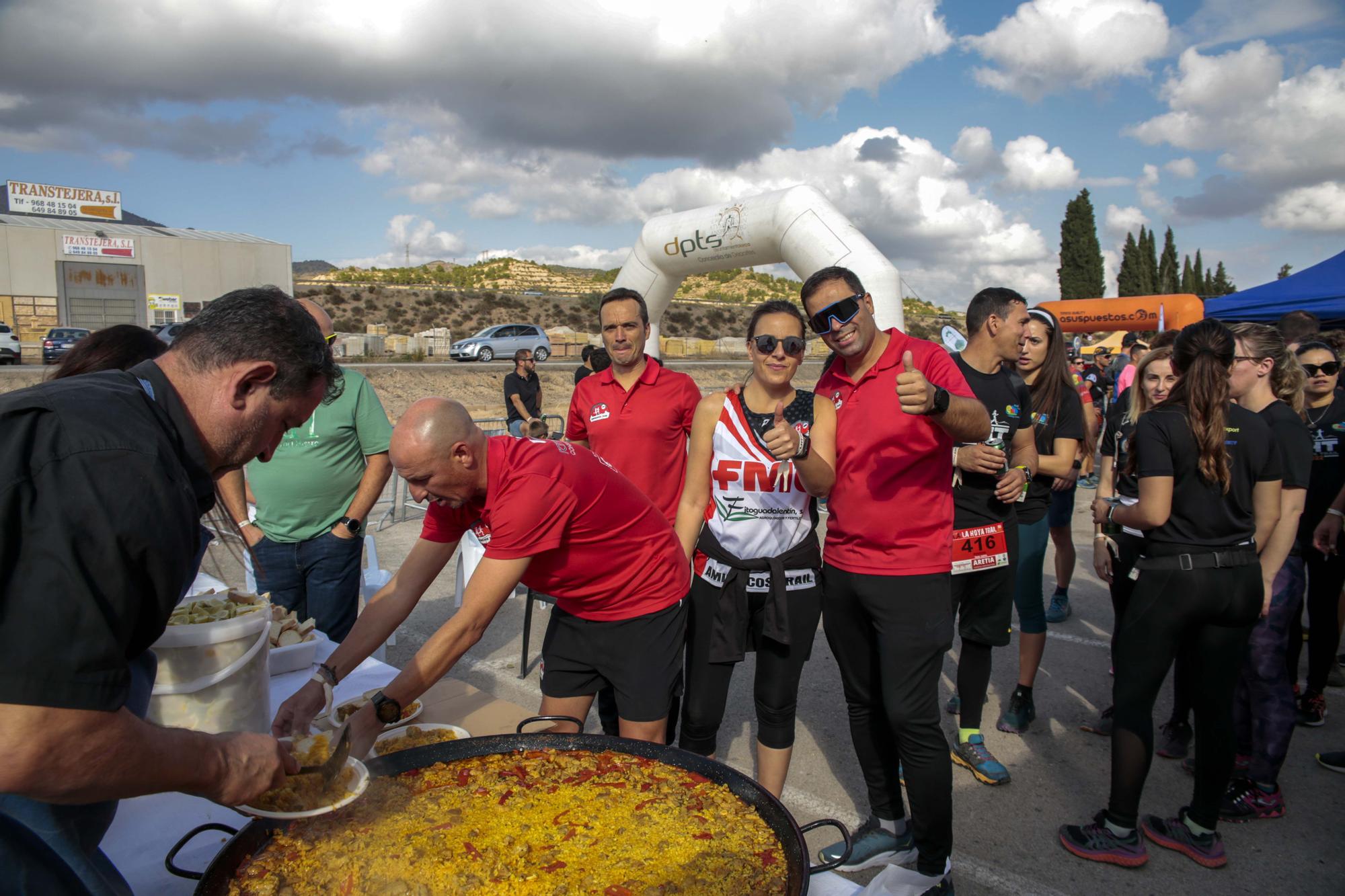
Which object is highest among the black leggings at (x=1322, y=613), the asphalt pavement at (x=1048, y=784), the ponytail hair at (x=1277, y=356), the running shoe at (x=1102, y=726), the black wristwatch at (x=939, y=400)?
the ponytail hair at (x=1277, y=356)

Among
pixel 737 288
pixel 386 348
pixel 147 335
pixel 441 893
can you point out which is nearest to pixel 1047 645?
pixel 441 893

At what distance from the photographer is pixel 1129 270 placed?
55.3 metres

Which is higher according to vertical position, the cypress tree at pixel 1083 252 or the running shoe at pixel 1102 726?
the cypress tree at pixel 1083 252

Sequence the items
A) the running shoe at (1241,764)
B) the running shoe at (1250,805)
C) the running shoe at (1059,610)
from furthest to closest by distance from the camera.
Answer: the running shoe at (1059,610) < the running shoe at (1241,764) < the running shoe at (1250,805)

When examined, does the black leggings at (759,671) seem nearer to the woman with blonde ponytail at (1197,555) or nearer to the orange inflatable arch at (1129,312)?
the woman with blonde ponytail at (1197,555)

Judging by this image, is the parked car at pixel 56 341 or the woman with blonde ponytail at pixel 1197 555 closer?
the woman with blonde ponytail at pixel 1197 555

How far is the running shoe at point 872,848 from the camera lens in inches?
116

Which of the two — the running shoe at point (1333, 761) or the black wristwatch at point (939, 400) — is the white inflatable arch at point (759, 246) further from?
the black wristwatch at point (939, 400)

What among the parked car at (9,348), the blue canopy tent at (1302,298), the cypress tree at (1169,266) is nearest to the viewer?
the blue canopy tent at (1302,298)

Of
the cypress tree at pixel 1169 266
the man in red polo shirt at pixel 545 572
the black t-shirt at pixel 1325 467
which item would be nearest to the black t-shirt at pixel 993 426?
the man in red polo shirt at pixel 545 572

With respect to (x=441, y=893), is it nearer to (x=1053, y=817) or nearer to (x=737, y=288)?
(x=1053, y=817)

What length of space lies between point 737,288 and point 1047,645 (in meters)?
70.1

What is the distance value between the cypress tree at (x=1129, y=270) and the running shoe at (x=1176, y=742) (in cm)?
5875

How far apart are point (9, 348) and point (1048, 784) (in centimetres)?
3241
